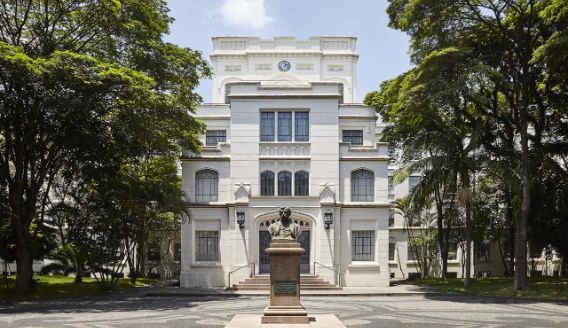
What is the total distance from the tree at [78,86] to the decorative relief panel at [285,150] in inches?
200

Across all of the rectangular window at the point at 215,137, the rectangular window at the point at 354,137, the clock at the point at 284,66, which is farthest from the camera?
the clock at the point at 284,66

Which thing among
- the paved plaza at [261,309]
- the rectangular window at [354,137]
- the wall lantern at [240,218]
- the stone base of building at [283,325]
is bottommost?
the paved plaza at [261,309]

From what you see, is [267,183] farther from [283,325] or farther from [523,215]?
[283,325]

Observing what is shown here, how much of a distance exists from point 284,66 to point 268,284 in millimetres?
21314

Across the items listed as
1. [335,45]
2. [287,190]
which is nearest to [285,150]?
[287,190]

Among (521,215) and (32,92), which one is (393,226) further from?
(32,92)

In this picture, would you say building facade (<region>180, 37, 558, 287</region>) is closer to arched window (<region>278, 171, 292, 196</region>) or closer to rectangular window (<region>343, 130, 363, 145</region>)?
arched window (<region>278, 171, 292, 196</region>)

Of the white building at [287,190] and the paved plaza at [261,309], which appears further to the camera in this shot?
the white building at [287,190]

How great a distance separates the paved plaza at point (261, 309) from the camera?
1706cm

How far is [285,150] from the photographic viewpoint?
108ft

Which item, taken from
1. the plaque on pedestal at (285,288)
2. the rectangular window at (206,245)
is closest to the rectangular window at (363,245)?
the rectangular window at (206,245)

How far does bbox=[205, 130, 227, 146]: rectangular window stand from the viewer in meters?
37.7

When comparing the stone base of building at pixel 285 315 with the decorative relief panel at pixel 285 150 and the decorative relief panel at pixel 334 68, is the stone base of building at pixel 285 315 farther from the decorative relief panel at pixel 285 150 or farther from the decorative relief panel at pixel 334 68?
the decorative relief panel at pixel 334 68

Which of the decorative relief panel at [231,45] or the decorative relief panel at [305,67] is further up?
the decorative relief panel at [231,45]
